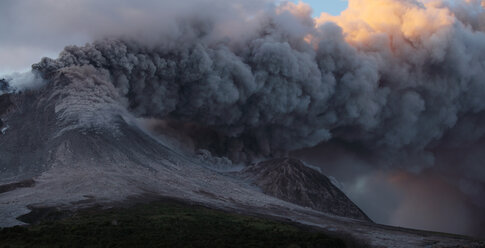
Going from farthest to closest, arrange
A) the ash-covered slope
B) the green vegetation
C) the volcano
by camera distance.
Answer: the ash-covered slope → the volcano → the green vegetation

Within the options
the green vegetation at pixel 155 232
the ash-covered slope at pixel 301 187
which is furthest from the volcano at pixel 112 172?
the green vegetation at pixel 155 232

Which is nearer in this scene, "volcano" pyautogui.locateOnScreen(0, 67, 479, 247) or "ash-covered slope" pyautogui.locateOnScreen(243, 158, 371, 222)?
"volcano" pyautogui.locateOnScreen(0, 67, 479, 247)

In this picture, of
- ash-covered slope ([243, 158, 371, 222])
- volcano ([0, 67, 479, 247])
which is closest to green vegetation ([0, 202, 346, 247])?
volcano ([0, 67, 479, 247])

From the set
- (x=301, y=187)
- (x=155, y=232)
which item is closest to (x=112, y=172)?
(x=155, y=232)

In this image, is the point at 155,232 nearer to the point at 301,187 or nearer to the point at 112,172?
the point at 112,172

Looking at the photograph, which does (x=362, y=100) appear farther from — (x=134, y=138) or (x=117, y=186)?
(x=117, y=186)

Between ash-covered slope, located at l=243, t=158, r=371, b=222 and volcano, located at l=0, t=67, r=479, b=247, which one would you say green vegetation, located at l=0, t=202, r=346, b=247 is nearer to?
volcano, located at l=0, t=67, r=479, b=247

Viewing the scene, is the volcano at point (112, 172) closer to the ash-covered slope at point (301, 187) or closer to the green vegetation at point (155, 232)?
the ash-covered slope at point (301, 187)

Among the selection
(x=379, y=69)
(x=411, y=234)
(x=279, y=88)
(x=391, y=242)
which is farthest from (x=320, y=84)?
(x=391, y=242)
